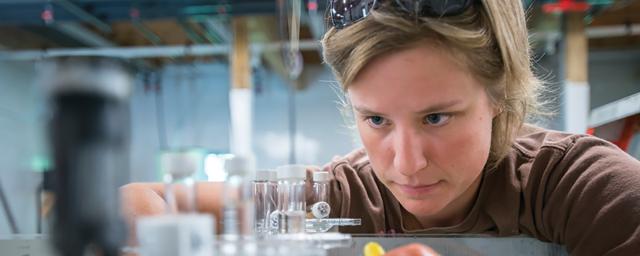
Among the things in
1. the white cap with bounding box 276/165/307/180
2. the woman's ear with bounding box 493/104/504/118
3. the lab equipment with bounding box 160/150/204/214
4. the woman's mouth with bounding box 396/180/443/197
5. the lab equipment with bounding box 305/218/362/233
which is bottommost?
the lab equipment with bounding box 305/218/362/233

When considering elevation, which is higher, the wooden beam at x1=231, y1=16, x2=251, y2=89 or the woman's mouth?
the wooden beam at x1=231, y1=16, x2=251, y2=89

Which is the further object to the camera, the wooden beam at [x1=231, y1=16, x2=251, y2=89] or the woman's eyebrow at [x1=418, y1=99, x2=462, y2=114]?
the wooden beam at [x1=231, y1=16, x2=251, y2=89]

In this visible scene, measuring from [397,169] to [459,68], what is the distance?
16 centimetres

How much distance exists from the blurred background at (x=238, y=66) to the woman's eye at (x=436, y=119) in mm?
503

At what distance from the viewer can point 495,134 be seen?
2.86 feet

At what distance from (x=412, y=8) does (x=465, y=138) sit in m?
0.19

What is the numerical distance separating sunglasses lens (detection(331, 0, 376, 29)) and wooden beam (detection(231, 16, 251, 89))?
7.54 feet

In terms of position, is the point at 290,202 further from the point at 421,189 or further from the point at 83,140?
→ the point at 83,140

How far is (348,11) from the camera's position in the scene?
761mm

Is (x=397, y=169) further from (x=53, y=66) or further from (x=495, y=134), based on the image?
(x=53, y=66)

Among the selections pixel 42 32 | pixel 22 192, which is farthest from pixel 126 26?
pixel 22 192

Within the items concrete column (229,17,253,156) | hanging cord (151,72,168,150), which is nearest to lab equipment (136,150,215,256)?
concrete column (229,17,253,156)

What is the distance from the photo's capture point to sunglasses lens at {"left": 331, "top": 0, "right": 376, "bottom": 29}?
2.38 ft

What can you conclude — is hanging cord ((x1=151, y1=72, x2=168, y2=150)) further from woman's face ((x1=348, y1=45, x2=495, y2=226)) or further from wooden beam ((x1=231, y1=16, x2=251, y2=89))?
woman's face ((x1=348, y1=45, x2=495, y2=226))
